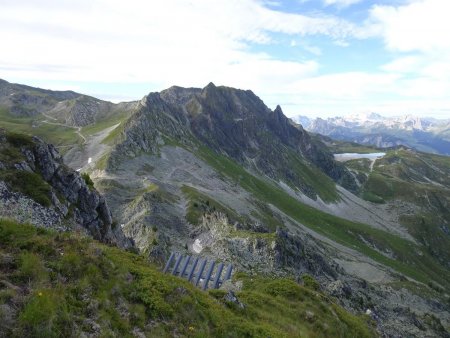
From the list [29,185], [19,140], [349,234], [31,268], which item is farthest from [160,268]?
[349,234]

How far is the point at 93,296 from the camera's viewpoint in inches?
739

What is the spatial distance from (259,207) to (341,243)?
4160 centimetres

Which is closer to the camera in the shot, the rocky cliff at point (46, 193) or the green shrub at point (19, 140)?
the rocky cliff at point (46, 193)

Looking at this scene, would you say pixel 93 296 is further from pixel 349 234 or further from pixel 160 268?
pixel 349 234

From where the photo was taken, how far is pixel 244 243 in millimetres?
64625

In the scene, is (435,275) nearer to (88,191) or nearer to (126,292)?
(88,191)

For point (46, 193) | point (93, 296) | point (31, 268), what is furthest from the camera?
point (46, 193)

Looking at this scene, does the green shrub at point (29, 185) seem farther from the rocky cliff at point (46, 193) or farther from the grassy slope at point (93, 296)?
the grassy slope at point (93, 296)

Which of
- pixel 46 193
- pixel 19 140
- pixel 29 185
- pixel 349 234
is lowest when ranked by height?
pixel 349 234

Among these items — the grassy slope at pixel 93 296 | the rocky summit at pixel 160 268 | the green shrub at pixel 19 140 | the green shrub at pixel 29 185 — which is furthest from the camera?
the green shrub at pixel 19 140

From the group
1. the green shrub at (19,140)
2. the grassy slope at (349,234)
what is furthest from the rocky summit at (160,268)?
the grassy slope at (349,234)

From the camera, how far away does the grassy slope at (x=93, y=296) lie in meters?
16.3

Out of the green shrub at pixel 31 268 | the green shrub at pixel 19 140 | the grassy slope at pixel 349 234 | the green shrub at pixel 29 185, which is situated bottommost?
the grassy slope at pixel 349 234

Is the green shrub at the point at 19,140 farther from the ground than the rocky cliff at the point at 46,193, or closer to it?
farther from the ground
